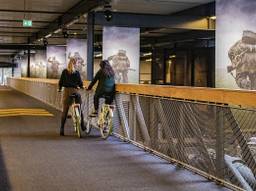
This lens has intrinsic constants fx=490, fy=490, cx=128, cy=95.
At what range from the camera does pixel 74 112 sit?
10109mm

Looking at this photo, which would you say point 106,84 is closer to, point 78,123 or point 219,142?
point 78,123

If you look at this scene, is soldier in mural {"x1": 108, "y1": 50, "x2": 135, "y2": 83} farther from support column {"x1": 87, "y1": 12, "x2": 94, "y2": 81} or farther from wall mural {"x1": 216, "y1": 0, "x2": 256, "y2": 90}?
wall mural {"x1": 216, "y1": 0, "x2": 256, "y2": 90}

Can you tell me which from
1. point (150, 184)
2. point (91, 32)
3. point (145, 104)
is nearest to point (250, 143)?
point (150, 184)

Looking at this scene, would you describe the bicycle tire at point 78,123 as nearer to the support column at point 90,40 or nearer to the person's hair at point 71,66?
the person's hair at point 71,66

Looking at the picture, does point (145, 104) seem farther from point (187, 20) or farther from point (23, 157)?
point (187, 20)

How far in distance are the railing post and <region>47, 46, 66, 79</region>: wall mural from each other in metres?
27.8

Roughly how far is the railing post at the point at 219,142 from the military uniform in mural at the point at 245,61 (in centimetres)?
617

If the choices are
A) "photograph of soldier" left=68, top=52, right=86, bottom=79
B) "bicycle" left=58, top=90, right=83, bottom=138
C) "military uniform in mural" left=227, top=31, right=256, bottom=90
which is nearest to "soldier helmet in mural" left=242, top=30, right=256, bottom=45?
"military uniform in mural" left=227, top=31, right=256, bottom=90

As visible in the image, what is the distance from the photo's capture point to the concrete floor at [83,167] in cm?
568

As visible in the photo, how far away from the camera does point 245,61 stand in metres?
12.0

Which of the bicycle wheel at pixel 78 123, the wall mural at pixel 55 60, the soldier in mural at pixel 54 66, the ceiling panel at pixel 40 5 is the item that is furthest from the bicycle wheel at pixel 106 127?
Result: the wall mural at pixel 55 60

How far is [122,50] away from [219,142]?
518 inches

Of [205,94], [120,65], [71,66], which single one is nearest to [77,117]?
[71,66]

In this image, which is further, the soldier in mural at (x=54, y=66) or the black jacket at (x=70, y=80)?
the soldier in mural at (x=54, y=66)
